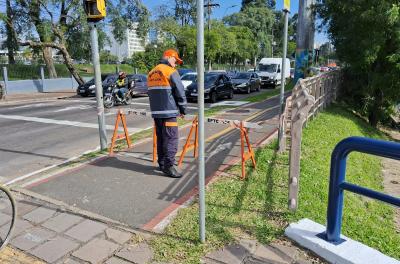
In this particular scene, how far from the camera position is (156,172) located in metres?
5.79

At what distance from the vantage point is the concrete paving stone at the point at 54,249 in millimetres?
3408

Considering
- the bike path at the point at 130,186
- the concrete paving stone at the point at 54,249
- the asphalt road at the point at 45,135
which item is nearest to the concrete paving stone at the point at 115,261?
the concrete paving stone at the point at 54,249

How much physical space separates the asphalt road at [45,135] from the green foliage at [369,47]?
7242mm

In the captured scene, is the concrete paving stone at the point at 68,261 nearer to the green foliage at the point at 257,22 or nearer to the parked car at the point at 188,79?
the parked car at the point at 188,79

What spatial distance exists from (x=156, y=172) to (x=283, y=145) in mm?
2670

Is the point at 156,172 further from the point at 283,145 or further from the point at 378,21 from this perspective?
the point at 378,21

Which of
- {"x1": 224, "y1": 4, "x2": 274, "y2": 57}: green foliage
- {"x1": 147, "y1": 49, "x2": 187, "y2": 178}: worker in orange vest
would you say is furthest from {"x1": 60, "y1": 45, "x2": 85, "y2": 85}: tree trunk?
{"x1": 224, "y1": 4, "x2": 274, "y2": 57}: green foliage

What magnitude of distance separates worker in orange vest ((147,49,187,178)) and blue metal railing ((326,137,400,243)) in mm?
2646

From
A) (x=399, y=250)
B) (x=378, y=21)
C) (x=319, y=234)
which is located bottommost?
(x=399, y=250)

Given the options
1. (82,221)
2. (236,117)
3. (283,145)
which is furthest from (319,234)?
(236,117)

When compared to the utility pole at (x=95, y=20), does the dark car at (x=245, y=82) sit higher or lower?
lower

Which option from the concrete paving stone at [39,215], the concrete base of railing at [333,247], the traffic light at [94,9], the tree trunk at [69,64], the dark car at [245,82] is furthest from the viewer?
the tree trunk at [69,64]

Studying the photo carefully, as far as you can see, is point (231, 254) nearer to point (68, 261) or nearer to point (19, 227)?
point (68, 261)

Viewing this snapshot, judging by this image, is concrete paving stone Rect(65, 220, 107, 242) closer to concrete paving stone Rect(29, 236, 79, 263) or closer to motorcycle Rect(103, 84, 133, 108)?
concrete paving stone Rect(29, 236, 79, 263)
